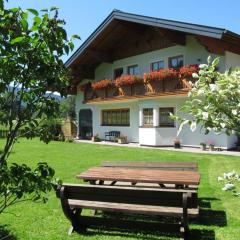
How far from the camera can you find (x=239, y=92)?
8.68ft

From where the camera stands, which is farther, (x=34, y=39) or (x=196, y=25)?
(x=196, y=25)

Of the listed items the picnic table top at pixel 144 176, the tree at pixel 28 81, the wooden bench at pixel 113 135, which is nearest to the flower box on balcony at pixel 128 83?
the wooden bench at pixel 113 135

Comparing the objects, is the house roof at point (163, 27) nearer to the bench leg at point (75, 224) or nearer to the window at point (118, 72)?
the window at point (118, 72)

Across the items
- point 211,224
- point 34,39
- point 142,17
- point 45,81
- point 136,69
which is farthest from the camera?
point 136,69

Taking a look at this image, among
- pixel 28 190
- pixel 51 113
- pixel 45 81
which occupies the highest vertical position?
pixel 45 81

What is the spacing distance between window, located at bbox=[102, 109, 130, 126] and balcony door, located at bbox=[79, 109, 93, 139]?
163 cm

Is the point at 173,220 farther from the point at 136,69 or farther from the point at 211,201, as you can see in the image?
the point at 136,69

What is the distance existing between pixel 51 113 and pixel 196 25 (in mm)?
14772

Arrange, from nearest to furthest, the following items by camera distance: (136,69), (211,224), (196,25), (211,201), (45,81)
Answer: (45,81) < (211,224) < (211,201) < (196,25) < (136,69)

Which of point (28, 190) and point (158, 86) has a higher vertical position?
point (158, 86)

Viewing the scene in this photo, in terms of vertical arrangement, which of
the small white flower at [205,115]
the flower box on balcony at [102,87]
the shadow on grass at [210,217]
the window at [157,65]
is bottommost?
the shadow on grass at [210,217]

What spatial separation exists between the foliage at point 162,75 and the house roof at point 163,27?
6.59ft

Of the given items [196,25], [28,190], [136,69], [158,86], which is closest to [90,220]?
[28,190]

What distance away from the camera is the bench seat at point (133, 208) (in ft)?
15.4
